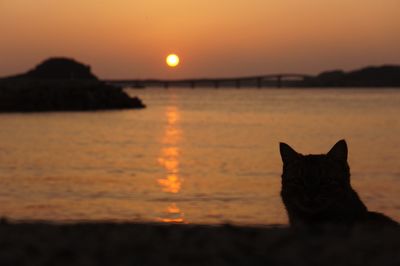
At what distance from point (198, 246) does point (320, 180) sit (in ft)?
6.63

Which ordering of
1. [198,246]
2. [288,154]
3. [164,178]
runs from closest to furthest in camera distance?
1. [198,246]
2. [288,154]
3. [164,178]

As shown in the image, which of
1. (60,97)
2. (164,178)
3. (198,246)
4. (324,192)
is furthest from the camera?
(60,97)

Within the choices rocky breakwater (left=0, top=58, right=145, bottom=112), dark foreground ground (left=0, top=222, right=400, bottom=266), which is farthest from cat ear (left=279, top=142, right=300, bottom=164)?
rocky breakwater (left=0, top=58, right=145, bottom=112)

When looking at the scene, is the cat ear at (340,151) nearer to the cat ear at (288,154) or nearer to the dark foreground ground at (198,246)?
the cat ear at (288,154)

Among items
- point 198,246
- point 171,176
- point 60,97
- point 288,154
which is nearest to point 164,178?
point 171,176

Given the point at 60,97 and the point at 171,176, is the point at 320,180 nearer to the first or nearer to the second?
the point at 171,176

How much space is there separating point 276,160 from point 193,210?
43.1ft

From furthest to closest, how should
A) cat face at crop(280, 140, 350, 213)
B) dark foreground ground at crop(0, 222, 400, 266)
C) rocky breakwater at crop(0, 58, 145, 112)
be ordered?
rocky breakwater at crop(0, 58, 145, 112)
cat face at crop(280, 140, 350, 213)
dark foreground ground at crop(0, 222, 400, 266)

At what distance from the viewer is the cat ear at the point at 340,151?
18.6 feet

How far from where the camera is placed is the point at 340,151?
18.6 ft

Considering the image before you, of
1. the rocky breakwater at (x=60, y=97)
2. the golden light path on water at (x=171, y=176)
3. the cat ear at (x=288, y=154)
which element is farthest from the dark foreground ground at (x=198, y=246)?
the rocky breakwater at (x=60, y=97)

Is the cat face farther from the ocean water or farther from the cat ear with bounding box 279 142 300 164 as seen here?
the ocean water

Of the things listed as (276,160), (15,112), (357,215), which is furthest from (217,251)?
(15,112)

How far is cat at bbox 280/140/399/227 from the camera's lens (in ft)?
18.5
